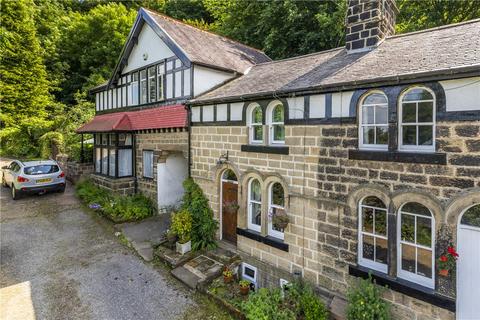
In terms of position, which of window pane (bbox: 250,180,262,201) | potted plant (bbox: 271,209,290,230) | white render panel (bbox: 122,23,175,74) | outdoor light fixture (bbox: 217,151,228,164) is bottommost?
potted plant (bbox: 271,209,290,230)

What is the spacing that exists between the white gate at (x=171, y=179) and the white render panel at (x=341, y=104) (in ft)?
27.5

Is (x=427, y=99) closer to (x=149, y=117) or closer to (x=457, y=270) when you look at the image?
(x=457, y=270)

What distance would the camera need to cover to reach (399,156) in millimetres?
5410

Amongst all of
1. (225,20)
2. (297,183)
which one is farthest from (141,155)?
(225,20)

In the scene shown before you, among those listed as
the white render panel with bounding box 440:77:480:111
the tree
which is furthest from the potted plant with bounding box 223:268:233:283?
the tree

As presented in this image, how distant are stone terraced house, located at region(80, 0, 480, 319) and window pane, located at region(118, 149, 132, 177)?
460cm

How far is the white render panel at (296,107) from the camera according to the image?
686cm

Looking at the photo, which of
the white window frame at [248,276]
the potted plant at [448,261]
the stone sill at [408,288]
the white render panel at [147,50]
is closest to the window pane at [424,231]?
the potted plant at [448,261]

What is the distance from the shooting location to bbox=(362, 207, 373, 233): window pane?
5.97 meters

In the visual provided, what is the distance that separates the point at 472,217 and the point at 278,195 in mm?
4212

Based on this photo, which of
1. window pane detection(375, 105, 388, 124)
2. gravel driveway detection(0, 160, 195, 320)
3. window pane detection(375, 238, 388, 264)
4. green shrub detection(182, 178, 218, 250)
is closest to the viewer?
window pane detection(375, 105, 388, 124)

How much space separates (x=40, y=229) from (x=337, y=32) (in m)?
17.6

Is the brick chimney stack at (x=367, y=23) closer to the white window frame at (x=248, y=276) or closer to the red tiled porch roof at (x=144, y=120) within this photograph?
the red tiled porch roof at (x=144, y=120)

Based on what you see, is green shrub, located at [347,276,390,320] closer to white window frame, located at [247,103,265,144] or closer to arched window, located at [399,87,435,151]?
arched window, located at [399,87,435,151]
